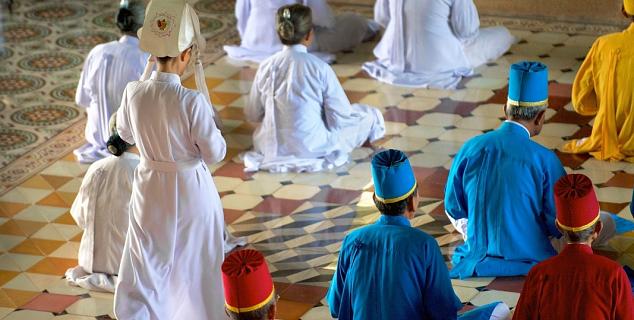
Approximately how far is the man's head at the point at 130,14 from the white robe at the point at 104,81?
0.54 feet

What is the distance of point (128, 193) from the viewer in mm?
6379

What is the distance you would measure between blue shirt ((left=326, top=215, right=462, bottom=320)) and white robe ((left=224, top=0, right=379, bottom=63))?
5157 mm

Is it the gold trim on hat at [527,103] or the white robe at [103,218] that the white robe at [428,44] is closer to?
the gold trim on hat at [527,103]

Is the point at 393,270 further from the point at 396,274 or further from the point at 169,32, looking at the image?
the point at 169,32

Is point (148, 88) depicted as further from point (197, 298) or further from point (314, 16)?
point (314, 16)

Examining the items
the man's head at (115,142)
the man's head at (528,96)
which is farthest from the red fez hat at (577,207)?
the man's head at (115,142)

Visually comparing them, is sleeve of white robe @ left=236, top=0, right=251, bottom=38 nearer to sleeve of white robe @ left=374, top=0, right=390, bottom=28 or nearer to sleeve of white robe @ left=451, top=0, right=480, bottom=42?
sleeve of white robe @ left=374, top=0, right=390, bottom=28

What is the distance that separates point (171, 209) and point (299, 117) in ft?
7.43

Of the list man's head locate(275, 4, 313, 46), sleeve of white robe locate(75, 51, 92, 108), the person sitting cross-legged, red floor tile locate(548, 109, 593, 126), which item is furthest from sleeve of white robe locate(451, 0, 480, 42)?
the person sitting cross-legged

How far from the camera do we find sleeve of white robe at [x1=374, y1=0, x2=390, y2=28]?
962cm

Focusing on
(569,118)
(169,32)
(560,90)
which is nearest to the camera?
(169,32)

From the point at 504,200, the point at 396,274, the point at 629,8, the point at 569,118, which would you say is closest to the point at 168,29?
the point at 396,274

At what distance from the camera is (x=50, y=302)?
641 cm

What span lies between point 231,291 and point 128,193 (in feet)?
7.55
